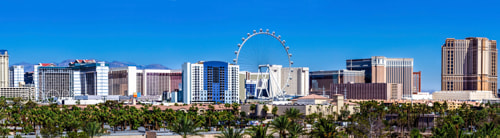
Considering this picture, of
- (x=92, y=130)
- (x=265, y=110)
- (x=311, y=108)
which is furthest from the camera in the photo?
(x=265, y=110)

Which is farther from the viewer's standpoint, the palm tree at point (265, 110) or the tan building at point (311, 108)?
the palm tree at point (265, 110)

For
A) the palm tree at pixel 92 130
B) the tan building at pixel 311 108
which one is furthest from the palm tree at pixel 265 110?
the palm tree at pixel 92 130

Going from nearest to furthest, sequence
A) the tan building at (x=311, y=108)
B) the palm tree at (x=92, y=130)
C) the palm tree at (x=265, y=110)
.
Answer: the palm tree at (x=92, y=130), the tan building at (x=311, y=108), the palm tree at (x=265, y=110)

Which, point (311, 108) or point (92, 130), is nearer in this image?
point (92, 130)


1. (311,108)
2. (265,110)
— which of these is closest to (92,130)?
(265,110)

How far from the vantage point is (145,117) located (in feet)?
372

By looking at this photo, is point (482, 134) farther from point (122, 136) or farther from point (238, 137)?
point (122, 136)

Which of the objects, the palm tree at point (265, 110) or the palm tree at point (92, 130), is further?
the palm tree at point (265, 110)

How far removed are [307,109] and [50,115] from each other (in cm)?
5972

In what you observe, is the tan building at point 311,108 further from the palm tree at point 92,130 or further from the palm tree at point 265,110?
the palm tree at point 92,130

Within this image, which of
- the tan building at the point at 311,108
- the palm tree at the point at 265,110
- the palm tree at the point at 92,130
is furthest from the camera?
the palm tree at the point at 265,110

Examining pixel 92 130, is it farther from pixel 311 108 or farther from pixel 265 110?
pixel 311 108

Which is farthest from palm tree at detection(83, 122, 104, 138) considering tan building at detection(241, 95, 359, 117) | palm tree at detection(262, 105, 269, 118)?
palm tree at detection(262, 105, 269, 118)

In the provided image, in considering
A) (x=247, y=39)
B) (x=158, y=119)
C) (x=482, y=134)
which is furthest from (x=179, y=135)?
(x=247, y=39)
